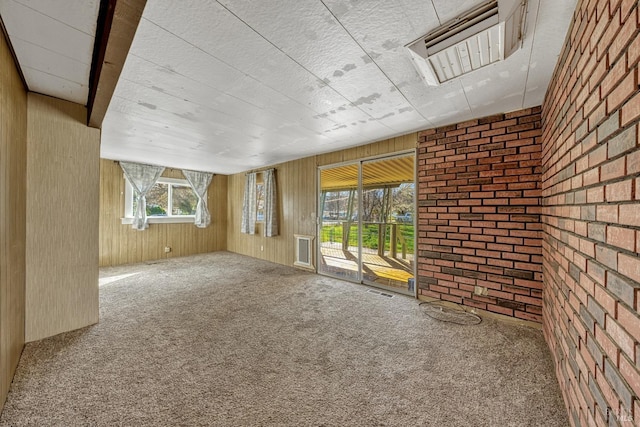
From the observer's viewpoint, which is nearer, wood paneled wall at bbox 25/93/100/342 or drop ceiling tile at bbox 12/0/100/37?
drop ceiling tile at bbox 12/0/100/37

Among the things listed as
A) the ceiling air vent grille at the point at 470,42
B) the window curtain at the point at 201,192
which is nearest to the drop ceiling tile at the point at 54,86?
the ceiling air vent grille at the point at 470,42

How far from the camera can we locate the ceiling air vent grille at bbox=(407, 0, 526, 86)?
1248 millimetres

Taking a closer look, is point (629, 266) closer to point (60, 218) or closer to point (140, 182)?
point (60, 218)

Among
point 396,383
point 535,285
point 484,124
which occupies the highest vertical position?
point 484,124

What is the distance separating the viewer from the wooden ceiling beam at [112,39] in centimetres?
98

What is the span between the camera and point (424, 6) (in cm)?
121

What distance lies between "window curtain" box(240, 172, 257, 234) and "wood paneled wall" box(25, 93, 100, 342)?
11.3 feet

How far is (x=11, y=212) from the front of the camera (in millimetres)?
1643

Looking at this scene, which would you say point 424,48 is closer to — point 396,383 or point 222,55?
point 222,55

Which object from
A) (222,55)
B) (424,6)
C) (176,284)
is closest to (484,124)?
(424,6)

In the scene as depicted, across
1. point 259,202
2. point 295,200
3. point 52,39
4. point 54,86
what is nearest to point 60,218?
point 54,86

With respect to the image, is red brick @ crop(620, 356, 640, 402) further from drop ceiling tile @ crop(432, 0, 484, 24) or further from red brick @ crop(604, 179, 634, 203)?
drop ceiling tile @ crop(432, 0, 484, 24)

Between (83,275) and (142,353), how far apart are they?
3.50ft

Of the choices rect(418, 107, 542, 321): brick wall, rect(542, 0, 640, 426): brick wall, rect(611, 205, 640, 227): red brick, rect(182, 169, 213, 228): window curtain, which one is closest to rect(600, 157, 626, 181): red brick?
rect(542, 0, 640, 426): brick wall
